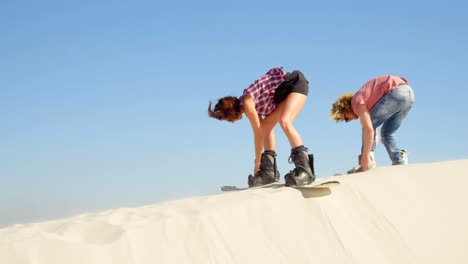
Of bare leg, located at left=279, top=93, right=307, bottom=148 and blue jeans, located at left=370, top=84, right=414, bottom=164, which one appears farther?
blue jeans, located at left=370, top=84, right=414, bottom=164

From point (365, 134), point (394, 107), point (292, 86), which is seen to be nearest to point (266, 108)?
point (292, 86)

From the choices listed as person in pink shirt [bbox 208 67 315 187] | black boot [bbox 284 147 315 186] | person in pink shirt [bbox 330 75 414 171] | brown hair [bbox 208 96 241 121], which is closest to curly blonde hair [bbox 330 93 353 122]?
person in pink shirt [bbox 330 75 414 171]

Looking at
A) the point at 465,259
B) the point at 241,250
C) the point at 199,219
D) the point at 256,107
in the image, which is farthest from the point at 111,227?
the point at 465,259

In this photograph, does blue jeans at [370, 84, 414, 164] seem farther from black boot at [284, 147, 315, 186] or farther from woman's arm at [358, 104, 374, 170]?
black boot at [284, 147, 315, 186]

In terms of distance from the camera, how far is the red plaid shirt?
518 centimetres

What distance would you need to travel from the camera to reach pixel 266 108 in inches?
209

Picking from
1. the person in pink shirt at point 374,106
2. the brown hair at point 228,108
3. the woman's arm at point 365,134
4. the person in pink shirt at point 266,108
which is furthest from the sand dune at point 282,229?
the brown hair at point 228,108

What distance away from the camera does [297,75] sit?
201 inches

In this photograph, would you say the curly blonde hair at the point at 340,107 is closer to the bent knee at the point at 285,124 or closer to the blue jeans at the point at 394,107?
the blue jeans at the point at 394,107

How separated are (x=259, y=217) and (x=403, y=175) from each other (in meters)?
2.17

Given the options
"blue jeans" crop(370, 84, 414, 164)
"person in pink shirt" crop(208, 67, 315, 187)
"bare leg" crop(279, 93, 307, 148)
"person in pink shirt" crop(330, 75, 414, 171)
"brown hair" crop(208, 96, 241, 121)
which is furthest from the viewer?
"blue jeans" crop(370, 84, 414, 164)

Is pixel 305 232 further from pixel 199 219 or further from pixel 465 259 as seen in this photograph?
pixel 465 259

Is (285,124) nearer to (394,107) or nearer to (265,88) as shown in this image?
(265,88)

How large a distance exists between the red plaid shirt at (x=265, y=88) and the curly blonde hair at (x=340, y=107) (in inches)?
40.3
